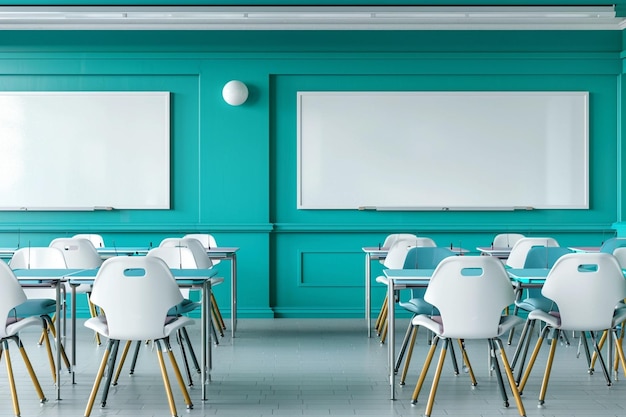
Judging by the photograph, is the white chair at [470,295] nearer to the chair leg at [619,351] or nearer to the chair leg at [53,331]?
the chair leg at [619,351]

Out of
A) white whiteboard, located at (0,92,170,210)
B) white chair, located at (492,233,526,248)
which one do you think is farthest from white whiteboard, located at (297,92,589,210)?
white whiteboard, located at (0,92,170,210)

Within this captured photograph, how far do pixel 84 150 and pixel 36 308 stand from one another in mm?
3486

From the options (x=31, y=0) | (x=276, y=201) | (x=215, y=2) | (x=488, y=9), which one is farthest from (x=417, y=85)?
(x=31, y=0)

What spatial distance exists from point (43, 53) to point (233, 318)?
11.7ft

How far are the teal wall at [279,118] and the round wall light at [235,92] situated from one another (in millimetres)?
112

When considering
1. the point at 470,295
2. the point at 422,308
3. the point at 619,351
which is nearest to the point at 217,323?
the point at 422,308

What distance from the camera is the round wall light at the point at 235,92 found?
7723 millimetres

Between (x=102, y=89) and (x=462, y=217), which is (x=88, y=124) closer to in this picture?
(x=102, y=89)

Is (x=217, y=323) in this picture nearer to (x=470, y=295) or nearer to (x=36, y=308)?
(x=36, y=308)

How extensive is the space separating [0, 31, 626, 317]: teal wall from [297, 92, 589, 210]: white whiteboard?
120mm

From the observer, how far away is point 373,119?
7898mm

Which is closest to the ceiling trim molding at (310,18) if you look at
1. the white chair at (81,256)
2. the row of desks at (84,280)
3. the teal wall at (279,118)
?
the teal wall at (279,118)

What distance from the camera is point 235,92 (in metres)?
7.71

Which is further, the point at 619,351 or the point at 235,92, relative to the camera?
the point at 235,92
